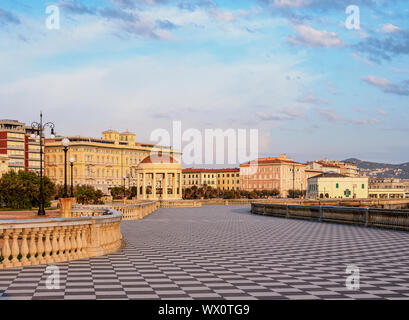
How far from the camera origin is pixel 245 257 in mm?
16250

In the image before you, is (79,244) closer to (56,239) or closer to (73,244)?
(73,244)

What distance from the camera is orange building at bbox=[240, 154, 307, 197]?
185250 mm

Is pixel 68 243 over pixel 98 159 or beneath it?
beneath

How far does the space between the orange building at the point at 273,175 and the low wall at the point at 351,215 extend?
142 m

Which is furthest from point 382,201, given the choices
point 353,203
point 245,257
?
point 245,257

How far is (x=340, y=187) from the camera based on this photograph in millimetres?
140625

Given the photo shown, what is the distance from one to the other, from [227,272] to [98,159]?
161132 millimetres

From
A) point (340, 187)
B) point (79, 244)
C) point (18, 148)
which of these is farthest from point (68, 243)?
point (340, 187)

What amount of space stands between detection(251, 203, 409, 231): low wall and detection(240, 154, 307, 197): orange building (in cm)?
14166

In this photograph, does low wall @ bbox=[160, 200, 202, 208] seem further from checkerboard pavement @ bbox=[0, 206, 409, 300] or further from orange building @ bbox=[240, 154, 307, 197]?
orange building @ bbox=[240, 154, 307, 197]

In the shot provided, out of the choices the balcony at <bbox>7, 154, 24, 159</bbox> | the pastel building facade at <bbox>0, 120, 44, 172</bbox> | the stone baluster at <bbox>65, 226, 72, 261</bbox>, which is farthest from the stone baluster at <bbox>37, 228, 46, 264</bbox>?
the balcony at <bbox>7, 154, 24, 159</bbox>

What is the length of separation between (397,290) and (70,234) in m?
8.50

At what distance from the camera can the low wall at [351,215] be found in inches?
1064
